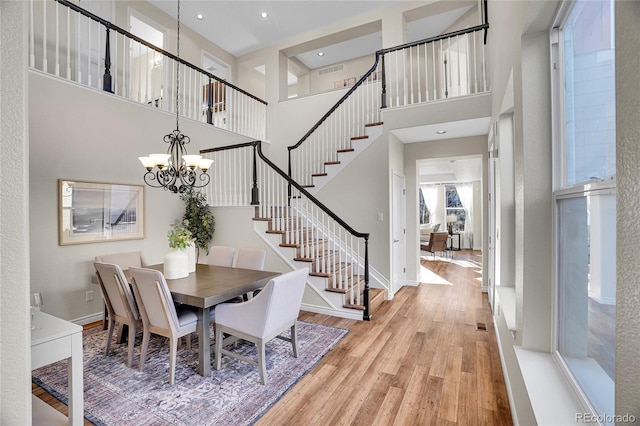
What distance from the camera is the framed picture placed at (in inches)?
144

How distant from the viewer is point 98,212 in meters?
3.97

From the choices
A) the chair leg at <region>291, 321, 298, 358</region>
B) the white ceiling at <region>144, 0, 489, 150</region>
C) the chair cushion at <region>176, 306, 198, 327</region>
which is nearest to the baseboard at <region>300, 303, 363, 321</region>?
the chair leg at <region>291, 321, 298, 358</region>

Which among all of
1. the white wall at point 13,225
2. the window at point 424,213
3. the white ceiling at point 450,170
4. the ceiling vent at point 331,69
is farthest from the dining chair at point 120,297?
A: the window at point 424,213

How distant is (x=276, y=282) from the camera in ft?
7.72

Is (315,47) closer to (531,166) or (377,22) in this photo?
(377,22)

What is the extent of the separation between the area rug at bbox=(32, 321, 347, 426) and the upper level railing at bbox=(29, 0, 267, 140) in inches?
133

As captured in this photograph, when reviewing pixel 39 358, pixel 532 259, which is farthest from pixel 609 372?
pixel 39 358

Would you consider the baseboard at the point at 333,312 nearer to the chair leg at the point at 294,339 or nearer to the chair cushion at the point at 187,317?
the chair leg at the point at 294,339

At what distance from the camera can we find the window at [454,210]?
35.5ft

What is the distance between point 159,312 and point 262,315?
887 millimetres

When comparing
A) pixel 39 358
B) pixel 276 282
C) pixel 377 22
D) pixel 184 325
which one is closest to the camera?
pixel 39 358

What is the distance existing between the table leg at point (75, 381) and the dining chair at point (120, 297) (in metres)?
1.06

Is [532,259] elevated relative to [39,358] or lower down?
elevated

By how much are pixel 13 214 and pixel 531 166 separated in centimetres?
234
